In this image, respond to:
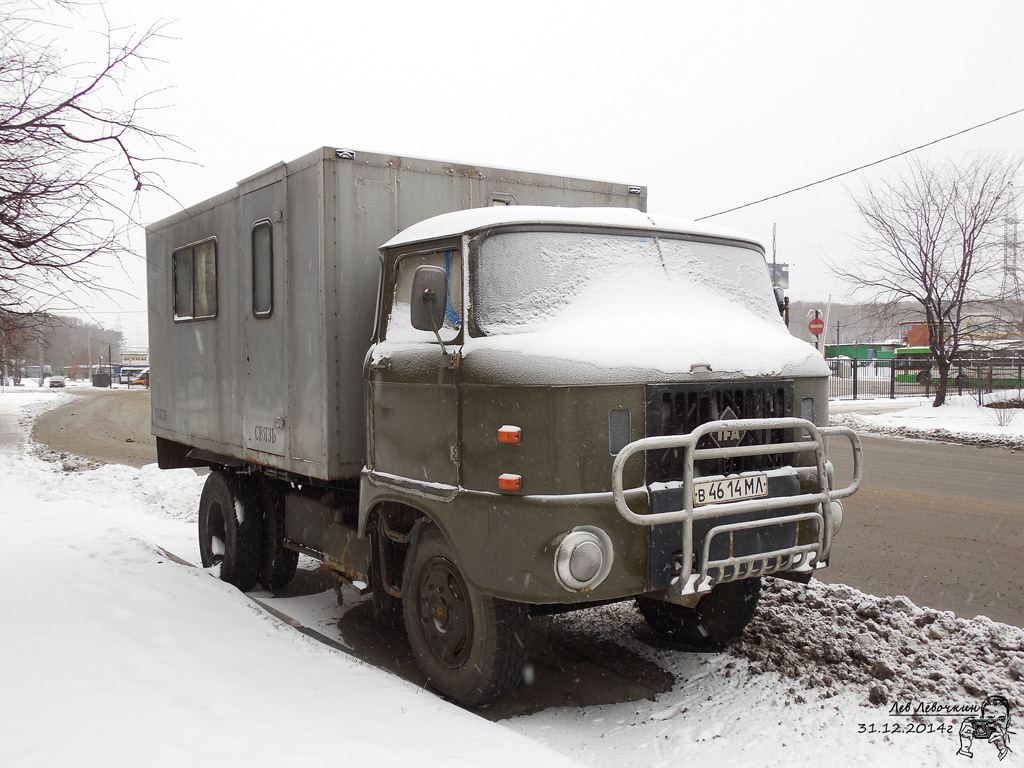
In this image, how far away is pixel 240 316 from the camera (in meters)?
6.95

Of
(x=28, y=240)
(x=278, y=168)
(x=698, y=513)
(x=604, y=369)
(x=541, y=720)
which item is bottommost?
(x=541, y=720)

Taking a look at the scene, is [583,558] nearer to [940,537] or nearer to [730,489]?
[730,489]

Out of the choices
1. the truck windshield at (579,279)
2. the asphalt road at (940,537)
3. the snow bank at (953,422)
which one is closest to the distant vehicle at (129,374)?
the snow bank at (953,422)

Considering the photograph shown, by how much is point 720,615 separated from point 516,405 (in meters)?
2.33

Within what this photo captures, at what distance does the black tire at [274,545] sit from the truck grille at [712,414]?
4.13 metres

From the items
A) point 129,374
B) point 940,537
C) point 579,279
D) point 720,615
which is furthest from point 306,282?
point 129,374

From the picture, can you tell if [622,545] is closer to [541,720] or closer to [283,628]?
[541,720]

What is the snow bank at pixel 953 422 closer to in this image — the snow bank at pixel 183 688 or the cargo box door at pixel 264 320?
the cargo box door at pixel 264 320

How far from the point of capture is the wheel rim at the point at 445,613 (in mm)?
4605

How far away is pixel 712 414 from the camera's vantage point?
14.0ft

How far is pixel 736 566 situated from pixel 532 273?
186cm

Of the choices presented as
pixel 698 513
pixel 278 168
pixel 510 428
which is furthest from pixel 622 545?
pixel 278 168

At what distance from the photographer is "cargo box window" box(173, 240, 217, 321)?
753 cm
